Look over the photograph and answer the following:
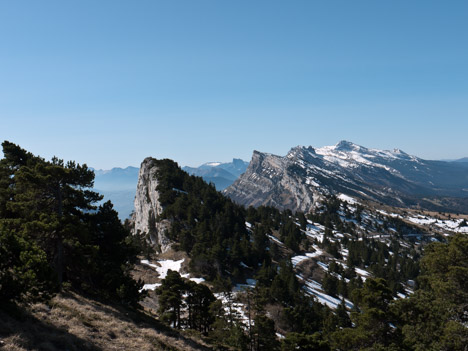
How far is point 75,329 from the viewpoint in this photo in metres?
16.1

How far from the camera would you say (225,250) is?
63188 millimetres

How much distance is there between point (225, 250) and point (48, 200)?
43.7m

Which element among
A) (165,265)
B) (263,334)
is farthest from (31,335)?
(165,265)

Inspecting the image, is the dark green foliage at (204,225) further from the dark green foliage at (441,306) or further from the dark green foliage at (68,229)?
the dark green foliage at (441,306)

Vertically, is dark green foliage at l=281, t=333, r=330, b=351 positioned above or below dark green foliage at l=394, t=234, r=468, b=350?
below

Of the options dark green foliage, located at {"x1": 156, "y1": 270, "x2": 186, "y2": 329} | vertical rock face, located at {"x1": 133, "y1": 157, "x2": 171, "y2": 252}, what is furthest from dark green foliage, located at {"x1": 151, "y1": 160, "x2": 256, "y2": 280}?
dark green foliage, located at {"x1": 156, "y1": 270, "x2": 186, "y2": 329}

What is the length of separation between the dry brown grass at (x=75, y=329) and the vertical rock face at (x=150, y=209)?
55563mm

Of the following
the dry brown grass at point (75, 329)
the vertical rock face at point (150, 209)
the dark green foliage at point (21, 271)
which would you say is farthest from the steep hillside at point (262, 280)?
the dark green foliage at point (21, 271)

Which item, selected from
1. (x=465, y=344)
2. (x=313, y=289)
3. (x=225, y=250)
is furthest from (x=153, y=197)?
(x=465, y=344)

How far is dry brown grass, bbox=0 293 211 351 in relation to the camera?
13000 mm

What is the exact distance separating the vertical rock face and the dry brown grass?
55.6m

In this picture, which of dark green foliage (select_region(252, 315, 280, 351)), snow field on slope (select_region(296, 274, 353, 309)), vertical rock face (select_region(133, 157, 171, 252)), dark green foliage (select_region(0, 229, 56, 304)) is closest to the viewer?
dark green foliage (select_region(0, 229, 56, 304))

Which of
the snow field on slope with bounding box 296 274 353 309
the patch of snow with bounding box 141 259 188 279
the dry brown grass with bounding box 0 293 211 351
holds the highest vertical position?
the dry brown grass with bounding box 0 293 211 351

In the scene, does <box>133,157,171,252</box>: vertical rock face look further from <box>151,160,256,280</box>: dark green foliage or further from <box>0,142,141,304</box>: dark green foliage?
<box>0,142,141,304</box>: dark green foliage
